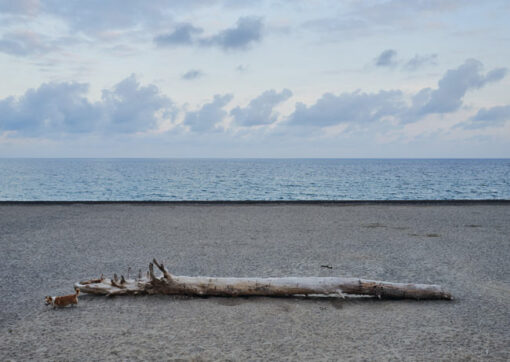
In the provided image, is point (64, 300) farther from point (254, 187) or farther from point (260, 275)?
point (254, 187)

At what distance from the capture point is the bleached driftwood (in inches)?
224

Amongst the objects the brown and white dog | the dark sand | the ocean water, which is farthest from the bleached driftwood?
the ocean water

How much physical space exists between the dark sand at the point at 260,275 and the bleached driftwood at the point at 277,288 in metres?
0.12

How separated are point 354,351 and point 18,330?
3.69 metres

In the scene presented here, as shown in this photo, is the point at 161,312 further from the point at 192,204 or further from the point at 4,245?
the point at 192,204

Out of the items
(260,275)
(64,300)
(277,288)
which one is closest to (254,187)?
(260,275)

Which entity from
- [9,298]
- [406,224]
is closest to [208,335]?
[9,298]

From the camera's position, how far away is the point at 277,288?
225 inches

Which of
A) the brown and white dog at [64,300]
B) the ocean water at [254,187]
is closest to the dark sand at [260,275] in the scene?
the brown and white dog at [64,300]

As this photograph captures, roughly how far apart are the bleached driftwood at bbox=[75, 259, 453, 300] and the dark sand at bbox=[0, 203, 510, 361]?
0.40 ft

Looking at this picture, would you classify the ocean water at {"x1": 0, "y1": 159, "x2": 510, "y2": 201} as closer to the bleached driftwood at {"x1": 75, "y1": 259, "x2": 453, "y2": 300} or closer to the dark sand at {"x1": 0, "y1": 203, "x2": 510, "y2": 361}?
the dark sand at {"x1": 0, "y1": 203, "x2": 510, "y2": 361}

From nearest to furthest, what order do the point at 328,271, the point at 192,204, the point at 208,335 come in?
1. the point at 208,335
2. the point at 328,271
3. the point at 192,204

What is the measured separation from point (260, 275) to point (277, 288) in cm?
135

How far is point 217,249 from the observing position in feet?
30.4
